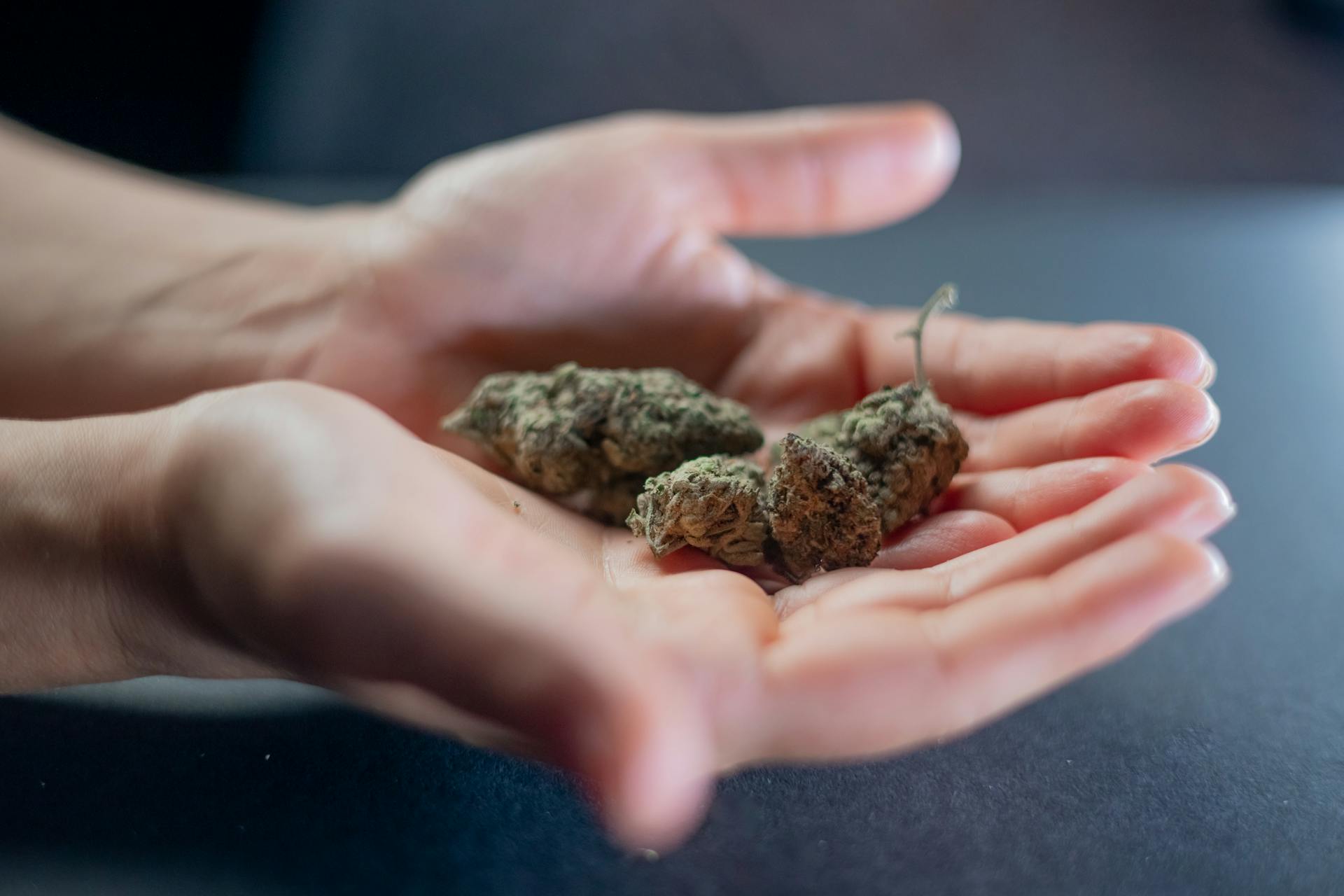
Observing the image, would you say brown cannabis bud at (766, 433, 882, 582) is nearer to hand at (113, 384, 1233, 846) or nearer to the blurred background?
hand at (113, 384, 1233, 846)

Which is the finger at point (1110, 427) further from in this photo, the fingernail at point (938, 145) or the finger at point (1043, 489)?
the fingernail at point (938, 145)

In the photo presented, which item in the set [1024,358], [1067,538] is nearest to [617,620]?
[1067,538]

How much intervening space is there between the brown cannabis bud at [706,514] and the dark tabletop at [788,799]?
0.97 feet

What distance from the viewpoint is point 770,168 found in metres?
1.77

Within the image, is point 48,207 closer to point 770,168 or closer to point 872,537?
point 770,168

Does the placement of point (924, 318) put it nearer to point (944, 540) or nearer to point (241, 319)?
point (944, 540)

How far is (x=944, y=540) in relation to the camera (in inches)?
46.9

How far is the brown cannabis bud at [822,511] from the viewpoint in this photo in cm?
117

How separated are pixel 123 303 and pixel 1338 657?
1.96 metres

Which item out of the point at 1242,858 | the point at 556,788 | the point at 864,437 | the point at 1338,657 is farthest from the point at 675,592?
the point at 1338,657

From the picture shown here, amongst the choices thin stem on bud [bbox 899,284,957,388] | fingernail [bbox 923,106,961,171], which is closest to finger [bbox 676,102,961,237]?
fingernail [bbox 923,106,961,171]

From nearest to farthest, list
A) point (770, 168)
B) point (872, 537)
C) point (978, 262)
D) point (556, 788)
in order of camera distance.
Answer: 1. point (556, 788)
2. point (872, 537)
3. point (770, 168)
4. point (978, 262)

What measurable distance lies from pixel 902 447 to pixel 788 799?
45cm

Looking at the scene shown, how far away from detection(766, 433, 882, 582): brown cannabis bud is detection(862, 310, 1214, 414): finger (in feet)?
1.19
